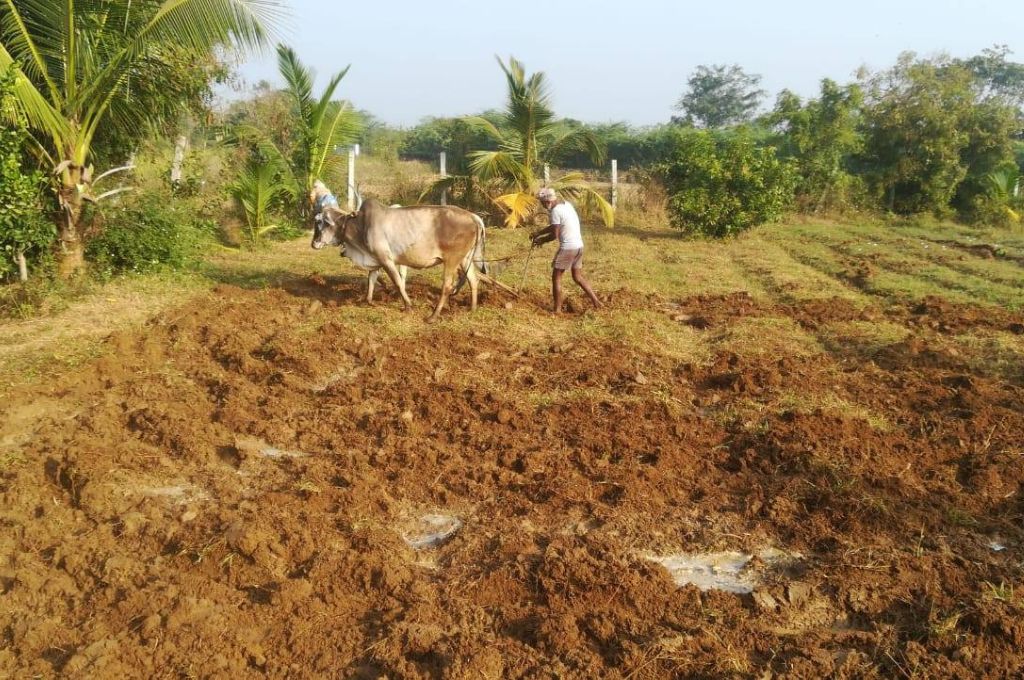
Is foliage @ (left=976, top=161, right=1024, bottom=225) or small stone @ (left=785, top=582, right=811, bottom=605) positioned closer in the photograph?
small stone @ (left=785, top=582, right=811, bottom=605)

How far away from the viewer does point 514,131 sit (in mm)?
17766

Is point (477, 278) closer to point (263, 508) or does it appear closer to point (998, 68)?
point (263, 508)

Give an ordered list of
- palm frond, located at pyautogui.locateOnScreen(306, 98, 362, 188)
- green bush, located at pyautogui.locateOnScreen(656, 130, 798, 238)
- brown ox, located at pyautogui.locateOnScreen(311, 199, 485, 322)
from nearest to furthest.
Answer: brown ox, located at pyautogui.locateOnScreen(311, 199, 485, 322), palm frond, located at pyautogui.locateOnScreen(306, 98, 362, 188), green bush, located at pyautogui.locateOnScreen(656, 130, 798, 238)

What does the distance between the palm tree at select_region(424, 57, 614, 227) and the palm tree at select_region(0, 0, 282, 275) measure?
313 inches

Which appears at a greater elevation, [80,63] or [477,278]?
[80,63]

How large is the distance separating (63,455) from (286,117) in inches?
528

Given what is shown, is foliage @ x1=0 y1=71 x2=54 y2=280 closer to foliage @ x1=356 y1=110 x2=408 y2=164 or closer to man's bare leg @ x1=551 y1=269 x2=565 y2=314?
man's bare leg @ x1=551 y1=269 x2=565 y2=314

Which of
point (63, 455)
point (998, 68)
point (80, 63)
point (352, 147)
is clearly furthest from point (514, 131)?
point (998, 68)

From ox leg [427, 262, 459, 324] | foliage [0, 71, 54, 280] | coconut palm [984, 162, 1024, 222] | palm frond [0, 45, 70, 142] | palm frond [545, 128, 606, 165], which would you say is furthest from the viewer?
coconut palm [984, 162, 1024, 222]

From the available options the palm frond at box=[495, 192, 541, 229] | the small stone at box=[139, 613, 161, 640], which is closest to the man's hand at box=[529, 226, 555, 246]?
the small stone at box=[139, 613, 161, 640]

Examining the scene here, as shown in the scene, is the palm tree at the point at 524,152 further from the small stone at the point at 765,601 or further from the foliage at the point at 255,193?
the small stone at the point at 765,601

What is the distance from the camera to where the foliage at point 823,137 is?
20.5 m

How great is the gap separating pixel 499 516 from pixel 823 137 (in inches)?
767

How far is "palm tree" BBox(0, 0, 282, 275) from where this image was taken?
8836 mm
